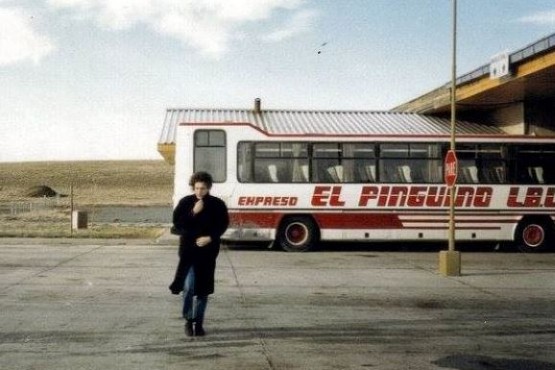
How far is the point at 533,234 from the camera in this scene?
58.7 feet

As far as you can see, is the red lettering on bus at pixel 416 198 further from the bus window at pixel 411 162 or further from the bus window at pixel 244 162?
the bus window at pixel 244 162

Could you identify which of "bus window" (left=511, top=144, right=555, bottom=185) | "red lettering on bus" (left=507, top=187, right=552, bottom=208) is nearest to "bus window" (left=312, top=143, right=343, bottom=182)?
"red lettering on bus" (left=507, top=187, right=552, bottom=208)

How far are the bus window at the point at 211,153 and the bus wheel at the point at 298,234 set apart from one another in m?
2.16

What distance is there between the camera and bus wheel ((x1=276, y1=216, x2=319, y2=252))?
57.1ft

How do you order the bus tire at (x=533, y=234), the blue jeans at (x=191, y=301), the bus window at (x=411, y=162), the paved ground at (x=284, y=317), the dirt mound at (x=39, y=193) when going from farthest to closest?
the dirt mound at (x=39, y=193) < the bus tire at (x=533, y=234) < the bus window at (x=411, y=162) < the blue jeans at (x=191, y=301) < the paved ground at (x=284, y=317)

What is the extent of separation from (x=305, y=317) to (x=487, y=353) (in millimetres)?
2540

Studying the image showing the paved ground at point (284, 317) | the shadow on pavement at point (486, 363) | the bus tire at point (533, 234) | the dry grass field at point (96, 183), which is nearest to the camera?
the shadow on pavement at point (486, 363)

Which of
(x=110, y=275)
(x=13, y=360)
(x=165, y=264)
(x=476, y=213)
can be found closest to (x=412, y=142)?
(x=476, y=213)

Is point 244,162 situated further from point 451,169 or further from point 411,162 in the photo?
point 451,169

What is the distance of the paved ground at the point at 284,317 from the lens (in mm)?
6207

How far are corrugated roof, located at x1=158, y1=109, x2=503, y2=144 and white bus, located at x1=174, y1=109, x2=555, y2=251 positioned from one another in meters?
4.48

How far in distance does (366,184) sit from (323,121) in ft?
26.7

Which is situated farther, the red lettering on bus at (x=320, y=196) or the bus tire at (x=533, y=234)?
the bus tire at (x=533, y=234)

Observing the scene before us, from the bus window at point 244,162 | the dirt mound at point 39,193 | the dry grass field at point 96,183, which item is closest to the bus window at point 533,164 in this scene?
the bus window at point 244,162
